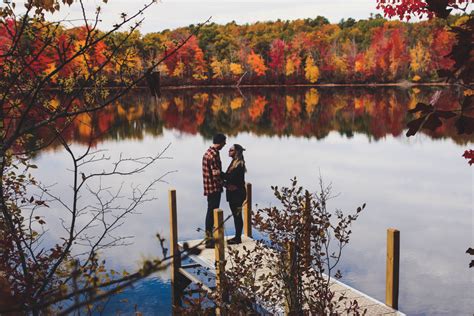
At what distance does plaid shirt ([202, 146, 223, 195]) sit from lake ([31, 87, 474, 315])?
6.89 ft

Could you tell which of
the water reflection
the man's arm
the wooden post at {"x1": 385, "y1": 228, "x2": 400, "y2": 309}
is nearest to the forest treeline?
the water reflection

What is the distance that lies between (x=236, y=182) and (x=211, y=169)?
541mm

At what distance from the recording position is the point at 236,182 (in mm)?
10766

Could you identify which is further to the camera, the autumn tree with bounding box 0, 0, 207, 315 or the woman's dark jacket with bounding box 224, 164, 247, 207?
the woman's dark jacket with bounding box 224, 164, 247, 207

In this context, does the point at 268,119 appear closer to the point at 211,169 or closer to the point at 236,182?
the point at 236,182

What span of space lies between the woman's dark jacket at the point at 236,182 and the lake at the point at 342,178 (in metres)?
2.18

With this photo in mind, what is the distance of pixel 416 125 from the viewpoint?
8.09ft

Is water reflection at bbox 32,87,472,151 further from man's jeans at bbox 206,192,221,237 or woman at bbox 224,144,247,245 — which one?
man's jeans at bbox 206,192,221,237

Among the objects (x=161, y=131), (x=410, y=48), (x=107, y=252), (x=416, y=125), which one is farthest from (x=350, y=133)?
(x=410, y=48)

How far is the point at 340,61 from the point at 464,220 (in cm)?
8836

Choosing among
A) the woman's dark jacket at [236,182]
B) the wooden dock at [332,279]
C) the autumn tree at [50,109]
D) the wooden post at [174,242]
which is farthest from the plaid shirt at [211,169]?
the autumn tree at [50,109]

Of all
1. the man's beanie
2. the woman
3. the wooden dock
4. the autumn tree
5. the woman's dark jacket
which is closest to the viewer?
the autumn tree

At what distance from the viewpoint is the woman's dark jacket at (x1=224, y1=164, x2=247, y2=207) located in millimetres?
10641

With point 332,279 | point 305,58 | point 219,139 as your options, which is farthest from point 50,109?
point 305,58
